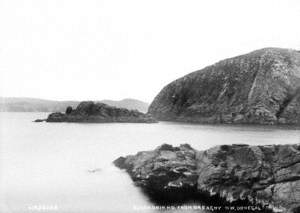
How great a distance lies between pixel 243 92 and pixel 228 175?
8236cm

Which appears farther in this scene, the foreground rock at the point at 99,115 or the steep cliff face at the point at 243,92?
the foreground rock at the point at 99,115

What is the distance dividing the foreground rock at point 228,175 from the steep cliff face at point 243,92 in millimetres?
67656

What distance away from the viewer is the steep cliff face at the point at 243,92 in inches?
3706

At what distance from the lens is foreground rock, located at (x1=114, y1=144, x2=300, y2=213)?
69.6 feet

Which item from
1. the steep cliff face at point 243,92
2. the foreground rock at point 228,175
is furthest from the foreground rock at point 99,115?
the foreground rock at point 228,175

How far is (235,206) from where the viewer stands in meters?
21.2

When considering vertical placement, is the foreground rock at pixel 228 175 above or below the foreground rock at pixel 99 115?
above

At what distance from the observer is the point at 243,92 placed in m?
103

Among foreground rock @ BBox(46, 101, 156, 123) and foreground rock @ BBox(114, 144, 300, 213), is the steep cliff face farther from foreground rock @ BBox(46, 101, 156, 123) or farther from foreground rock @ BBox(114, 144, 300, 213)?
foreground rock @ BBox(114, 144, 300, 213)

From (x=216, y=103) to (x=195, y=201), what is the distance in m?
88.7

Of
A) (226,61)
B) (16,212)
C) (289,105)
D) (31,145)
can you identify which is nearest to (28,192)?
(16,212)

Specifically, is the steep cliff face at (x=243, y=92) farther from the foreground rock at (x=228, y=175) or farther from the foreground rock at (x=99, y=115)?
the foreground rock at (x=228, y=175)

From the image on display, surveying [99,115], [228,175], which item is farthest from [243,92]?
[228,175]

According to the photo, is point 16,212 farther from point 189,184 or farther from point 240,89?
point 240,89
